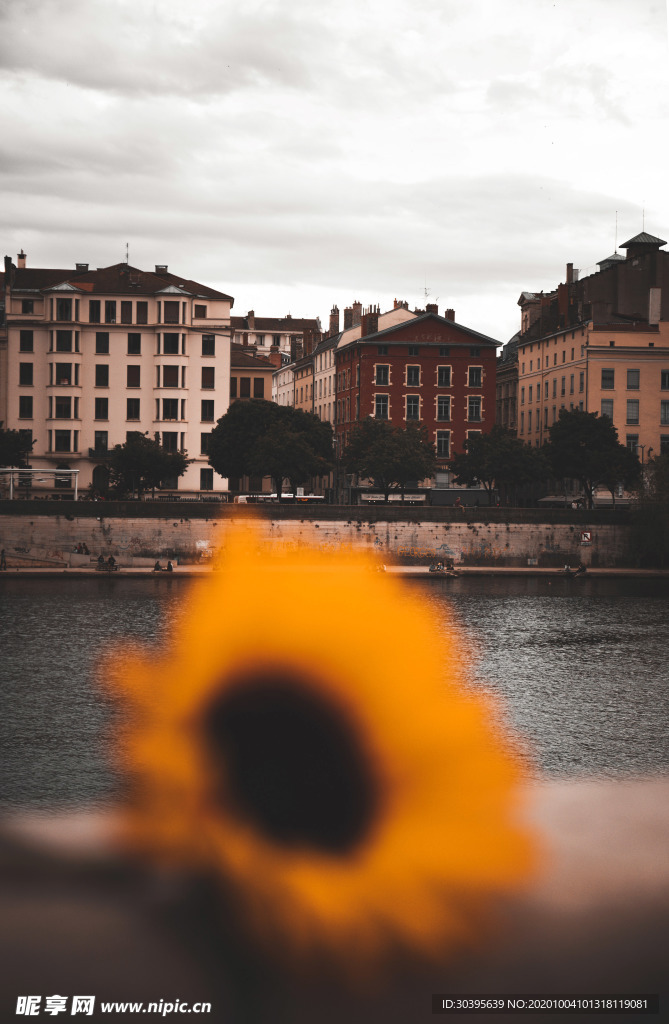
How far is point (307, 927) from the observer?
16.1 metres

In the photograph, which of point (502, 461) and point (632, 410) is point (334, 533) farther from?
point (632, 410)

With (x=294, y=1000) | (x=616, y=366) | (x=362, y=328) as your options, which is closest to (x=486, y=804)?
(x=294, y=1000)

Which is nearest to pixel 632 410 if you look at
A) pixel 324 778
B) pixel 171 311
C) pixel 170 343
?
pixel 170 343

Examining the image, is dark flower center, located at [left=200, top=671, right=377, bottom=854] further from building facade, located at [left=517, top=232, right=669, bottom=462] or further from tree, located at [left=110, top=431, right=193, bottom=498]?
building facade, located at [left=517, top=232, right=669, bottom=462]

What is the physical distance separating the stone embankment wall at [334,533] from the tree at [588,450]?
391 inches

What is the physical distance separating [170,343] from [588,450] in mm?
36443

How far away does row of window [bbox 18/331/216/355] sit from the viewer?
313ft

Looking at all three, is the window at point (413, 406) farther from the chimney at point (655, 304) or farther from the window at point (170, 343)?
the window at point (170, 343)

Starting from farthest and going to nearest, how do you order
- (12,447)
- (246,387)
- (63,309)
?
1. (246,387)
2. (63,309)
3. (12,447)

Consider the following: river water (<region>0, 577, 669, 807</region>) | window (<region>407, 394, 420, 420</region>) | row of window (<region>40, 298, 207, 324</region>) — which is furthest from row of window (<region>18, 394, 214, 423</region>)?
river water (<region>0, 577, 669, 807</region>)

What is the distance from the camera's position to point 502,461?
9431 centimetres

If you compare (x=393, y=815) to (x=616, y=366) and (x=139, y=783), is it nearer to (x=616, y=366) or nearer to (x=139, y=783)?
(x=139, y=783)

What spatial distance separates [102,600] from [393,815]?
42242 millimetres

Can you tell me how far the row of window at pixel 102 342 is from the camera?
95.3 meters
